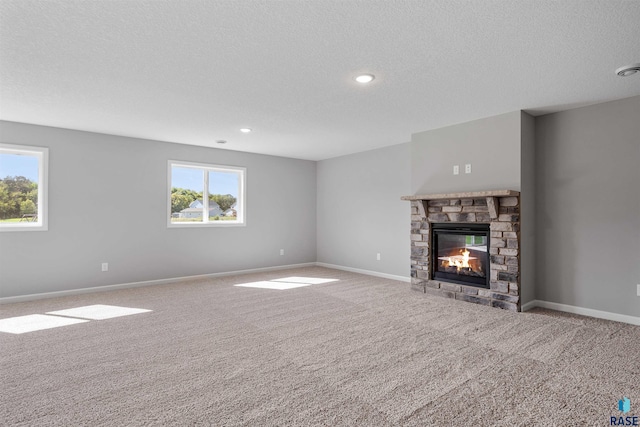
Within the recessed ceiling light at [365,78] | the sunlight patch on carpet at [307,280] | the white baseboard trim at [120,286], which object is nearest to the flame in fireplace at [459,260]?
the sunlight patch on carpet at [307,280]

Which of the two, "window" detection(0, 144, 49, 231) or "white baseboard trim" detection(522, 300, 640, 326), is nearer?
"white baseboard trim" detection(522, 300, 640, 326)

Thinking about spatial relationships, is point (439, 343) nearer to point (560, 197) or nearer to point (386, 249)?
point (560, 197)

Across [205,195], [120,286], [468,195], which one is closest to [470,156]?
[468,195]

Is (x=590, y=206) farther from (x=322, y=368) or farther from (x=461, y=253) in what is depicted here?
(x=322, y=368)

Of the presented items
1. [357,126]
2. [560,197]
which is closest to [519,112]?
[560,197]

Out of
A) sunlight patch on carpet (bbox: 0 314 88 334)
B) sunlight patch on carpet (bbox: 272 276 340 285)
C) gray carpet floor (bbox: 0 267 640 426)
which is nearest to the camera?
gray carpet floor (bbox: 0 267 640 426)

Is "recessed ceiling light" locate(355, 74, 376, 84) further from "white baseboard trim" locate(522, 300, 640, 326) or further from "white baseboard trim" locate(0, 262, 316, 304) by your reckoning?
"white baseboard trim" locate(0, 262, 316, 304)

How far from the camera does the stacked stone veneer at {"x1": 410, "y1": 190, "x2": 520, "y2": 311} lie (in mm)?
4051

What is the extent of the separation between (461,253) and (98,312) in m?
4.52

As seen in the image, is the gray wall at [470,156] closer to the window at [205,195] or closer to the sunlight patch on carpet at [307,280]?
the sunlight patch on carpet at [307,280]

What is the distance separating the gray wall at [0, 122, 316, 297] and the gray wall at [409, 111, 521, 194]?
315 cm

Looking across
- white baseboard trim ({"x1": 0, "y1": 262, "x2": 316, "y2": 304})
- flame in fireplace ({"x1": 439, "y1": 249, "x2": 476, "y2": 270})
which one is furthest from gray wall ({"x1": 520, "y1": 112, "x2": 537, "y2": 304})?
white baseboard trim ({"x1": 0, "y1": 262, "x2": 316, "y2": 304})

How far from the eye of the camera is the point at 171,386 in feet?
7.48

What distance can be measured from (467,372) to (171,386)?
2009 millimetres
